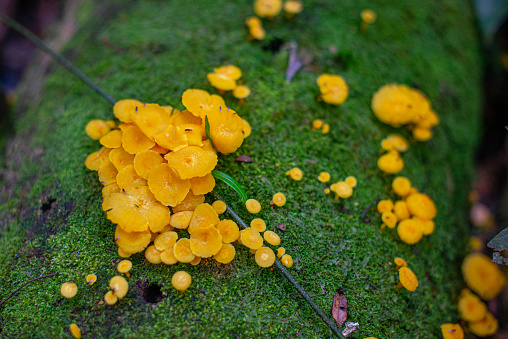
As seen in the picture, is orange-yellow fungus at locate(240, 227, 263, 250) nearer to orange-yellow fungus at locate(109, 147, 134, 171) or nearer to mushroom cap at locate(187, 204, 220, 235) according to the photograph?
mushroom cap at locate(187, 204, 220, 235)

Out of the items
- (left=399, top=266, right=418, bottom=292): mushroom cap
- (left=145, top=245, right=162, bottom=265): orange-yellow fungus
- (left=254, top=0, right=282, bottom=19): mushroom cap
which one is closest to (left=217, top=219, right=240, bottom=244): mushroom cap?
(left=145, top=245, right=162, bottom=265): orange-yellow fungus

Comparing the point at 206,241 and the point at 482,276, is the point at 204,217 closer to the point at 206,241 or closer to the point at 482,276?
the point at 206,241

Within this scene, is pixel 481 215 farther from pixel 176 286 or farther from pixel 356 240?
pixel 176 286

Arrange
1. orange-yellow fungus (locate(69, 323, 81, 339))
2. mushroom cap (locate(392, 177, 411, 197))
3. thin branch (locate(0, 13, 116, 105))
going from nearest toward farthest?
1. orange-yellow fungus (locate(69, 323, 81, 339))
2. mushroom cap (locate(392, 177, 411, 197))
3. thin branch (locate(0, 13, 116, 105))

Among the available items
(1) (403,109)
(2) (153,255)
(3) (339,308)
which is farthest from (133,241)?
(1) (403,109)

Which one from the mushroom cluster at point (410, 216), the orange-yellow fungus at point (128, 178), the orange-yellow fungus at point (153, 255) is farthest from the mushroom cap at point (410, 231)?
the orange-yellow fungus at point (128, 178)

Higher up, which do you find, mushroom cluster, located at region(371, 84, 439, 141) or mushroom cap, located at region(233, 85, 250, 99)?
mushroom cap, located at region(233, 85, 250, 99)

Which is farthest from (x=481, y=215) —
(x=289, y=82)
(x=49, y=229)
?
(x=49, y=229)
